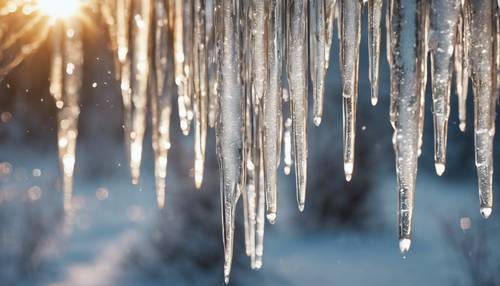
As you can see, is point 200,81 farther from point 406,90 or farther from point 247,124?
point 406,90

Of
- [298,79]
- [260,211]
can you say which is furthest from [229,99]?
[260,211]

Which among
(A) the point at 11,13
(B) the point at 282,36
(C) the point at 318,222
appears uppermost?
(A) the point at 11,13

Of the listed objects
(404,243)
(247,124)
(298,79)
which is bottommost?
(404,243)

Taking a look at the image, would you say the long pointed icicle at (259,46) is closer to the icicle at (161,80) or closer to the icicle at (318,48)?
the icicle at (318,48)

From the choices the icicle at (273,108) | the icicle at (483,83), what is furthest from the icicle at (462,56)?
the icicle at (273,108)

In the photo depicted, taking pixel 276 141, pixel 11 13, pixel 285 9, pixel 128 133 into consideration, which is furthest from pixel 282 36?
pixel 11 13

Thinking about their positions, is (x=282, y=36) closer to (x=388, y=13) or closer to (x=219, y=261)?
(x=388, y=13)
